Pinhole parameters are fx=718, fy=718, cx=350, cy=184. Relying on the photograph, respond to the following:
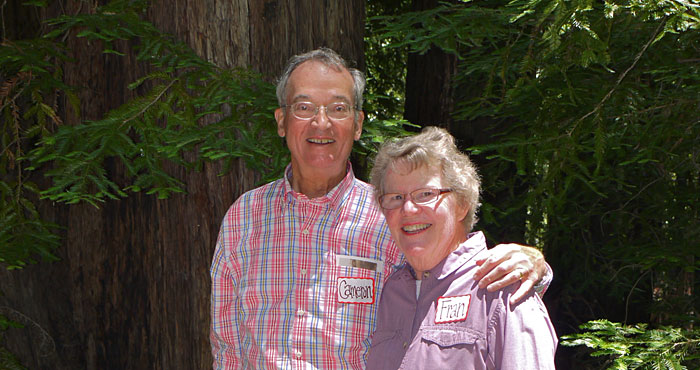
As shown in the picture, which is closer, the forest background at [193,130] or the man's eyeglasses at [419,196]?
the man's eyeglasses at [419,196]

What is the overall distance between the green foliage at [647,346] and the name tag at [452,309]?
153cm

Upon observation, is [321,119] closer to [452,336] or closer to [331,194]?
[331,194]

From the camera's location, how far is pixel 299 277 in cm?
248

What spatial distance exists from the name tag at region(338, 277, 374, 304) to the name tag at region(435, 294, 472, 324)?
0.44 m

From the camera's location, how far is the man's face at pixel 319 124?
2.55 m

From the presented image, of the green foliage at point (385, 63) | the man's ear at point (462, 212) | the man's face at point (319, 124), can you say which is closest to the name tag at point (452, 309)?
the man's ear at point (462, 212)

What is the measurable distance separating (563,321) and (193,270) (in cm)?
419

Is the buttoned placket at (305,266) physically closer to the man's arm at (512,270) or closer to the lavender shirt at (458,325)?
the lavender shirt at (458,325)

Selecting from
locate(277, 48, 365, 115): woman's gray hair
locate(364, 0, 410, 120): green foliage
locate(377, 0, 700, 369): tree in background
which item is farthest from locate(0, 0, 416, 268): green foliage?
locate(364, 0, 410, 120): green foliage

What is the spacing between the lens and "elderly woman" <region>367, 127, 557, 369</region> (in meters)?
1.90

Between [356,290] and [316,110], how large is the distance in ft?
2.14

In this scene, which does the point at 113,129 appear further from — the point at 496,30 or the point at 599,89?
the point at 599,89

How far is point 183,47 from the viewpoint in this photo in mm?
3549

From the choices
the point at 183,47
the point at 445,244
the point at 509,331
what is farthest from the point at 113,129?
the point at 509,331
